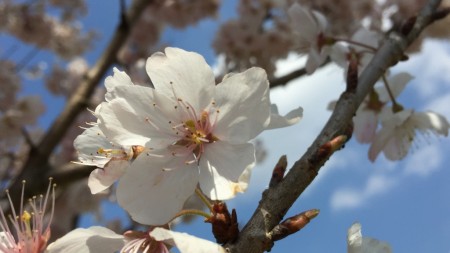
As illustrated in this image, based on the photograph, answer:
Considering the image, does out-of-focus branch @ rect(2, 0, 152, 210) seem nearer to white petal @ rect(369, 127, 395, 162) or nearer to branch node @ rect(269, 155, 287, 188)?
white petal @ rect(369, 127, 395, 162)

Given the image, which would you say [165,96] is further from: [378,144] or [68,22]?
[68,22]

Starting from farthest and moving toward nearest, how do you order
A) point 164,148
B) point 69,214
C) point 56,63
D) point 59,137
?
1. point 56,63
2. point 69,214
3. point 59,137
4. point 164,148

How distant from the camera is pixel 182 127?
1073 mm

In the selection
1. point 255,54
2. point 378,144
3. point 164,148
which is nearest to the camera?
point 164,148

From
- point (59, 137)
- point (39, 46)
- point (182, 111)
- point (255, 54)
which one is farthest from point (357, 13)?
point (182, 111)

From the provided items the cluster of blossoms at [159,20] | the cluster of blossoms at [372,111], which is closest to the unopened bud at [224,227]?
the cluster of blossoms at [372,111]

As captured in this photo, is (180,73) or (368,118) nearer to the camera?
(180,73)

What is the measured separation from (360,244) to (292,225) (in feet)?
0.61

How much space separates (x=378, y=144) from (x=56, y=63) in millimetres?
5739

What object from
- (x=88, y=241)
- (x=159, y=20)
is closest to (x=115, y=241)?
(x=88, y=241)

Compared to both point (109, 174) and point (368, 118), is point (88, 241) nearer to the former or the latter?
point (109, 174)

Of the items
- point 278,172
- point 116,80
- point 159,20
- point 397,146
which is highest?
point 116,80

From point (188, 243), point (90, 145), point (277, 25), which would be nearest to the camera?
point (188, 243)

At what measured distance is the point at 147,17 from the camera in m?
5.95
